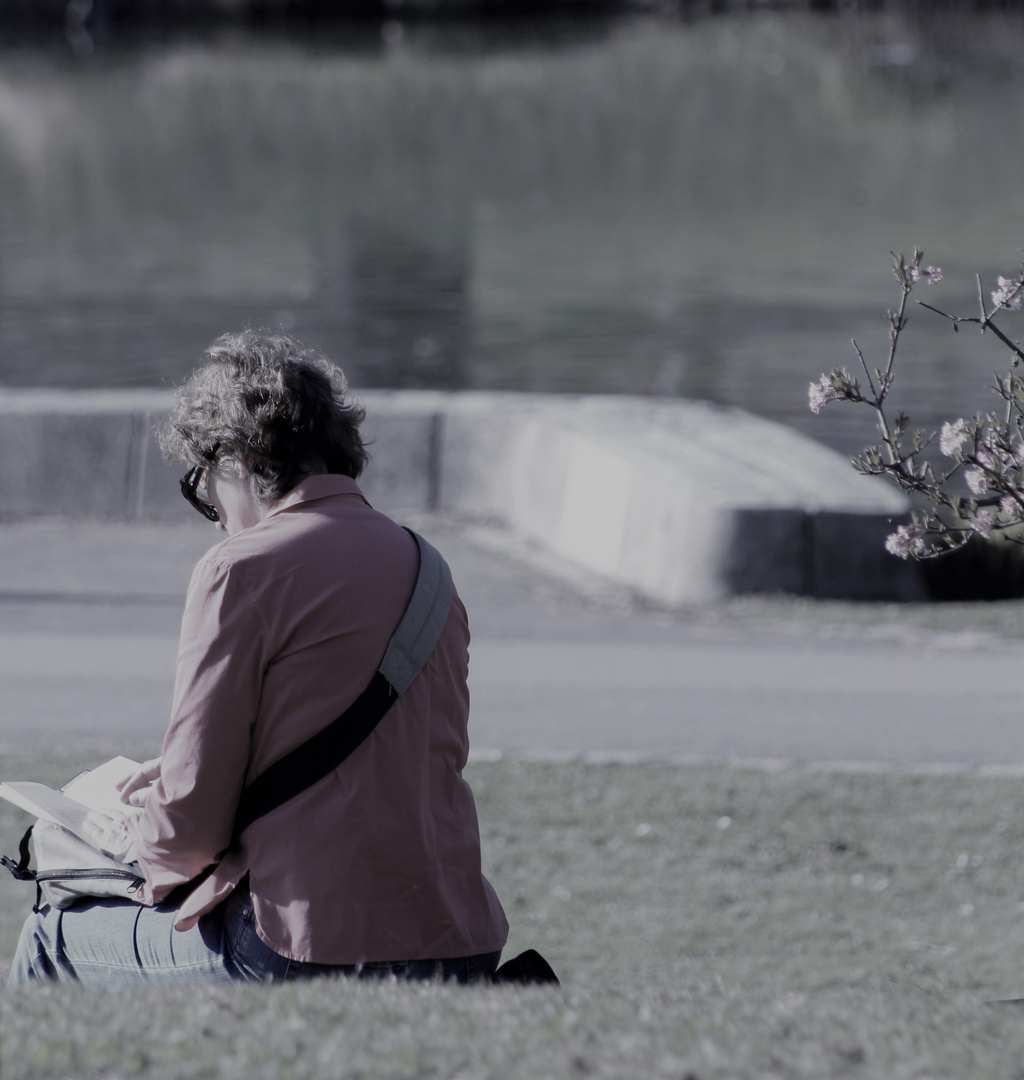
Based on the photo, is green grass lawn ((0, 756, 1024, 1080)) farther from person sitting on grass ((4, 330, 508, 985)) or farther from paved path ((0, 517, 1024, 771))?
paved path ((0, 517, 1024, 771))

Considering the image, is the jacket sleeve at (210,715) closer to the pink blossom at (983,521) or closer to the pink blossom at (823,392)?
the pink blossom at (823,392)

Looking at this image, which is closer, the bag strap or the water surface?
the bag strap

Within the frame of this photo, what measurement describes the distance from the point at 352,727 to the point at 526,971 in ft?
1.94

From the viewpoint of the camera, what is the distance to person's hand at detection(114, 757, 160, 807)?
10.8ft

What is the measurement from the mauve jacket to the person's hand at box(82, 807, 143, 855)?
0.66 feet

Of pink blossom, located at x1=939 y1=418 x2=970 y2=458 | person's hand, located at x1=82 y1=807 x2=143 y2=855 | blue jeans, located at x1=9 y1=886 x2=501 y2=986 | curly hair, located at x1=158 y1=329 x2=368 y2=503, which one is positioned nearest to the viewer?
blue jeans, located at x1=9 y1=886 x2=501 y2=986

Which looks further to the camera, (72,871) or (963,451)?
(963,451)

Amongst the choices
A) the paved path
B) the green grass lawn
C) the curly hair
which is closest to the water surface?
the paved path

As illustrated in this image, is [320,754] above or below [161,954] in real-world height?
above

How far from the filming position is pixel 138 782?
3318 mm

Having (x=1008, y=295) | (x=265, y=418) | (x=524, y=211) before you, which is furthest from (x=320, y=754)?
(x=524, y=211)

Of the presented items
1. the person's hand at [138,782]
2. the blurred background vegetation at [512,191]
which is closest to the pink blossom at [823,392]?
the person's hand at [138,782]

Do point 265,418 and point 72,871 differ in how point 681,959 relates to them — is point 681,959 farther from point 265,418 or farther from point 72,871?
point 265,418

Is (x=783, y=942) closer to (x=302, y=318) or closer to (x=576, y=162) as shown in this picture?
(x=302, y=318)
